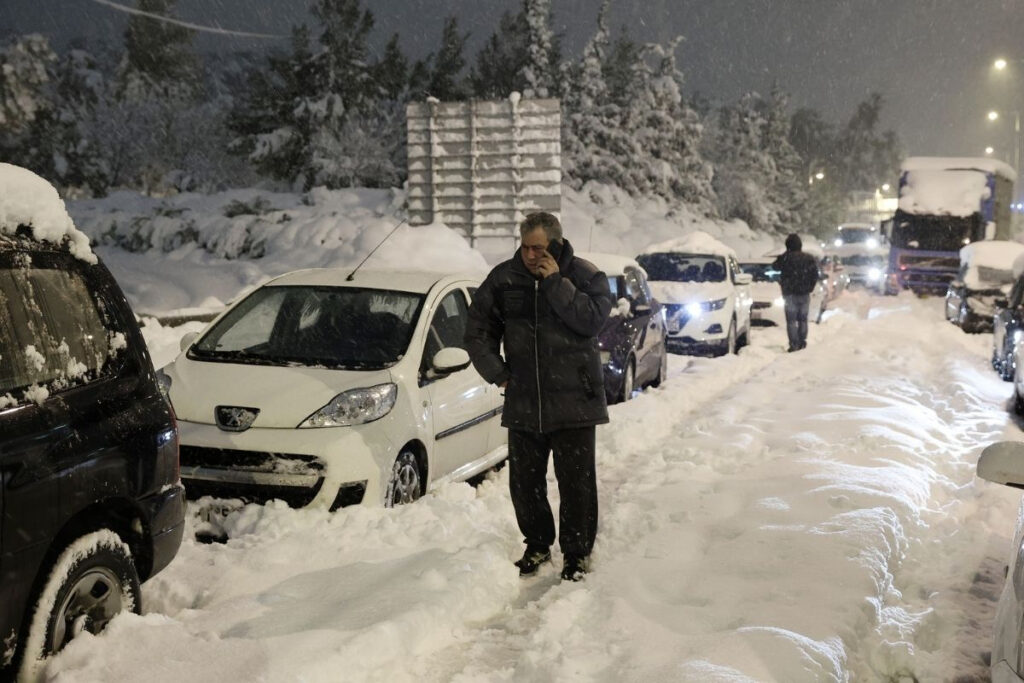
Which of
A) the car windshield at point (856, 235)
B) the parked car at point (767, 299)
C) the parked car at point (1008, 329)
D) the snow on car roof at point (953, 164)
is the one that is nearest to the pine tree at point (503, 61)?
the car windshield at point (856, 235)

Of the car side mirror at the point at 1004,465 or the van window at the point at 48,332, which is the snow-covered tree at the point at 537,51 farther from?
the car side mirror at the point at 1004,465

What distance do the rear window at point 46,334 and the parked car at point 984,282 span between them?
18425mm

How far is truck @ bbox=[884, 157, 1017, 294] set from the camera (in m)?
27.9

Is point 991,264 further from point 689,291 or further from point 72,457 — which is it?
point 72,457

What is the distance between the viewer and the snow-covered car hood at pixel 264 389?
219 inches

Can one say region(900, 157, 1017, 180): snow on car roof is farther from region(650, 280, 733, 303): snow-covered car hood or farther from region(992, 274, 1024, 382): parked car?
region(992, 274, 1024, 382): parked car

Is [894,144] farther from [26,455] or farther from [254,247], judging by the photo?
[26,455]

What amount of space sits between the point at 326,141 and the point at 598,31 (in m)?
19.1

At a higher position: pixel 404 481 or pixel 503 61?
pixel 503 61

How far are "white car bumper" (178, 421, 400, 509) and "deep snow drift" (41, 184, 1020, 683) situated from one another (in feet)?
0.49

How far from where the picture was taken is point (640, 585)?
4836 mm

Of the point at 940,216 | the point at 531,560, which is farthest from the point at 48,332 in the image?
the point at 940,216

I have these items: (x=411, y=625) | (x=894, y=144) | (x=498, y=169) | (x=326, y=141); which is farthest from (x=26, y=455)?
(x=894, y=144)

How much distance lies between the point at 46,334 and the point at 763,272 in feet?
62.8
